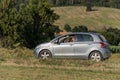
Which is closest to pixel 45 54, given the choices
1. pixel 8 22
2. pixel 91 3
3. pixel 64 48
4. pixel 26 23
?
pixel 64 48

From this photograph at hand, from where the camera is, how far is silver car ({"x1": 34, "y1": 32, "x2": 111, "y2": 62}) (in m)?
19.8

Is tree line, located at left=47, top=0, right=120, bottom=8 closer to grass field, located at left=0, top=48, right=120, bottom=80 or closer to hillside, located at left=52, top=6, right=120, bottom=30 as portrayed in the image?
hillside, located at left=52, top=6, right=120, bottom=30

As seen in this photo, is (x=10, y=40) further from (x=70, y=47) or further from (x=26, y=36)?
(x=70, y=47)

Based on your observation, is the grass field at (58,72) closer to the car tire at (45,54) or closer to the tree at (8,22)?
the car tire at (45,54)

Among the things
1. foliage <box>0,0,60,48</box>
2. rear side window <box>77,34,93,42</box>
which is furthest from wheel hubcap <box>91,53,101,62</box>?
foliage <box>0,0,60,48</box>

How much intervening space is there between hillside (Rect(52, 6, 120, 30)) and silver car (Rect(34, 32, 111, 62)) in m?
125

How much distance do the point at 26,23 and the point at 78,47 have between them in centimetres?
2786

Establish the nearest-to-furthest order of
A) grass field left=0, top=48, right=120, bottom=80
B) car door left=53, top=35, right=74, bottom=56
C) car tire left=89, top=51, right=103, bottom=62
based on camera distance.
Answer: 1. grass field left=0, top=48, right=120, bottom=80
2. car tire left=89, top=51, right=103, bottom=62
3. car door left=53, top=35, right=74, bottom=56

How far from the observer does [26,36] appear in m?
48.6

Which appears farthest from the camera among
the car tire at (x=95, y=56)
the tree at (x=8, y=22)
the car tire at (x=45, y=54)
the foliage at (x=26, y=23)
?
the foliage at (x=26, y=23)

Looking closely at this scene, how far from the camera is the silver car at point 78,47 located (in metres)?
19.8

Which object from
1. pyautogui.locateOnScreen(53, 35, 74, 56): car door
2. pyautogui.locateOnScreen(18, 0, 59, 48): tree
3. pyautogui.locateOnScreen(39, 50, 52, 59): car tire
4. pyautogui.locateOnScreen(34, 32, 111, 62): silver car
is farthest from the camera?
pyautogui.locateOnScreen(18, 0, 59, 48): tree

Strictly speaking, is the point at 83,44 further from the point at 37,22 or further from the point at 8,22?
the point at 37,22

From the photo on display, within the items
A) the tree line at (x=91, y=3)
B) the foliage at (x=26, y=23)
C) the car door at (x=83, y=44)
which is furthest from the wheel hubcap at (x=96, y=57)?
the tree line at (x=91, y=3)
